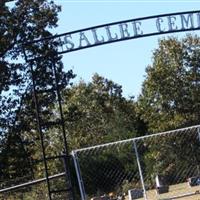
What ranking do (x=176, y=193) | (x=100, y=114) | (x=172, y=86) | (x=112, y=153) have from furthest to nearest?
(x=100, y=114) → (x=172, y=86) → (x=112, y=153) → (x=176, y=193)

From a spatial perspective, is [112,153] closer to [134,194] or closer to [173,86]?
[134,194]

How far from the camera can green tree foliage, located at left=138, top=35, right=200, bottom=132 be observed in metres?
51.0

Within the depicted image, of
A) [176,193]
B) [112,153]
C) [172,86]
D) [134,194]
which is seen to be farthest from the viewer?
[172,86]

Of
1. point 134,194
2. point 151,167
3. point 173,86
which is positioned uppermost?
point 173,86

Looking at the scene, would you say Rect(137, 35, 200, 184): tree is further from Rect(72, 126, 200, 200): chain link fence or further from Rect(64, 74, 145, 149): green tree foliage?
Rect(72, 126, 200, 200): chain link fence

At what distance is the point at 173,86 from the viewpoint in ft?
168

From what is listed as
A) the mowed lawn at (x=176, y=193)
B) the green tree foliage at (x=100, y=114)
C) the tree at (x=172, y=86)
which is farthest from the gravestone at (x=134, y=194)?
the tree at (x=172, y=86)

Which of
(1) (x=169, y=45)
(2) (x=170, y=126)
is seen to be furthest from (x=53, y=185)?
(1) (x=169, y=45)

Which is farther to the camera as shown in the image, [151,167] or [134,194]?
[151,167]

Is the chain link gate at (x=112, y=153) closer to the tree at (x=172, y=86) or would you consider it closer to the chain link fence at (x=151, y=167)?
the chain link fence at (x=151, y=167)

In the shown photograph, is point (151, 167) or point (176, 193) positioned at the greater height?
point (151, 167)

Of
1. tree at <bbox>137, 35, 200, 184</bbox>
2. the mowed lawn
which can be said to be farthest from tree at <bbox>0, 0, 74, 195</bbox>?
tree at <bbox>137, 35, 200, 184</bbox>

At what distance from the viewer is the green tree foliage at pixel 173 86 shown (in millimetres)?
51000

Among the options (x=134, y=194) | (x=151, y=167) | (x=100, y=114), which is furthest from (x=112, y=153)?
(x=100, y=114)
